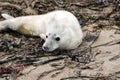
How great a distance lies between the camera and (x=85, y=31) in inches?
310

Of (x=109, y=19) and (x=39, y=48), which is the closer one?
(x=39, y=48)

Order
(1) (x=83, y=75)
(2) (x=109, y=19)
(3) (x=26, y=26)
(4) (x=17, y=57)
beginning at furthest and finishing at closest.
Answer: (2) (x=109, y=19) < (3) (x=26, y=26) < (4) (x=17, y=57) < (1) (x=83, y=75)

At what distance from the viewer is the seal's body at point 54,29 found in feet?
22.8

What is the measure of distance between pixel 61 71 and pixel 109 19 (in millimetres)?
2420

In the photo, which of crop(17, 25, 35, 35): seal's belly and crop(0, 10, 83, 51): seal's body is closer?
crop(0, 10, 83, 51): seal's body

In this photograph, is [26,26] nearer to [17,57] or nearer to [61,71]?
[17,57]

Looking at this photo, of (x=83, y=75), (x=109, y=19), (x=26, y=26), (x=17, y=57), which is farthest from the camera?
(x=109, y=19)

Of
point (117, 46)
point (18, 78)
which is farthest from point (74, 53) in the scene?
point (18, 78)

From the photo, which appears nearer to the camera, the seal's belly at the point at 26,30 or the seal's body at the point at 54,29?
the seal's body at the point at 54,29

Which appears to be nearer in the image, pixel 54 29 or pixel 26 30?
pixel 54 29

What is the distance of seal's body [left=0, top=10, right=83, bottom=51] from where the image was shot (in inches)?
274

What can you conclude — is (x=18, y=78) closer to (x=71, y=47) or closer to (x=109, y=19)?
(x=71, y=47)

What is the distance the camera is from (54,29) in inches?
275

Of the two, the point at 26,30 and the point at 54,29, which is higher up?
the point at 54,29
